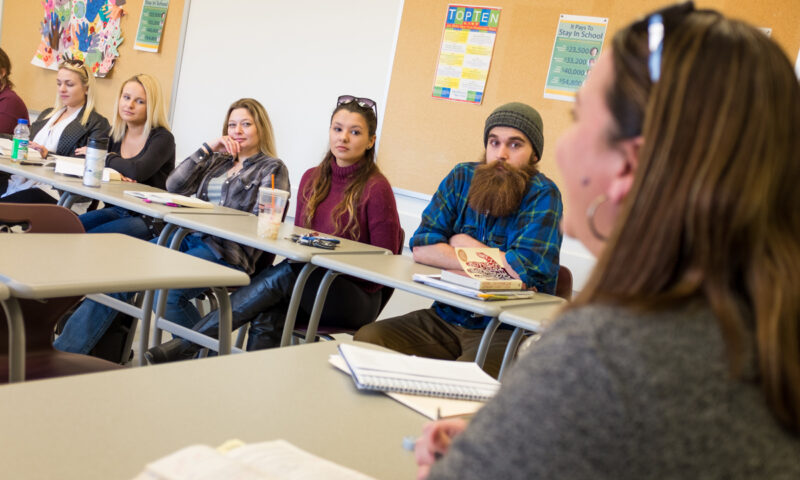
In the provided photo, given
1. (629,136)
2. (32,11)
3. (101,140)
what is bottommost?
(101,140)

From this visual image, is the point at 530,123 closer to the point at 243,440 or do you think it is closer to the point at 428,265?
the point at 428,265

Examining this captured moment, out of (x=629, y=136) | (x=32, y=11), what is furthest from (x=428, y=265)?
(x=32, y=11)

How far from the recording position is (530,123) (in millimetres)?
2709

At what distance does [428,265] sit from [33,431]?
6.25 feet

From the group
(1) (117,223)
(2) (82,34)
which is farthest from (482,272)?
(2) (82,34)

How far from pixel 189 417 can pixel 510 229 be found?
1840mm

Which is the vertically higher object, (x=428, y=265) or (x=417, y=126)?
(x=417, y=126)

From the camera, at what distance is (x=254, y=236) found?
2.54 metres

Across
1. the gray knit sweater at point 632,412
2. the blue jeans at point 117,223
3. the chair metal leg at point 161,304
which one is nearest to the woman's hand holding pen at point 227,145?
the blue jeans at point 117,223

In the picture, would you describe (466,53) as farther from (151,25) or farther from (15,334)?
(15,334)

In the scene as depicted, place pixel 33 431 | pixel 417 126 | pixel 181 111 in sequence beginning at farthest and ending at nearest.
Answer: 1. pixel 181 111
2. pixel 417 126
3. pixel 33 431

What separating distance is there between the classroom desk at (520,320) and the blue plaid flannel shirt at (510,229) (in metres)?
0.26

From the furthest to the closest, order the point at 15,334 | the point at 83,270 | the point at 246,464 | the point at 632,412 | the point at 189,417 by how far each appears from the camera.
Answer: the point at 83,270
the point at 15,334
the point at 189,417
the point at 246,464
the point at 632,412

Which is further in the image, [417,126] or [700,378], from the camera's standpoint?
[417,126]
